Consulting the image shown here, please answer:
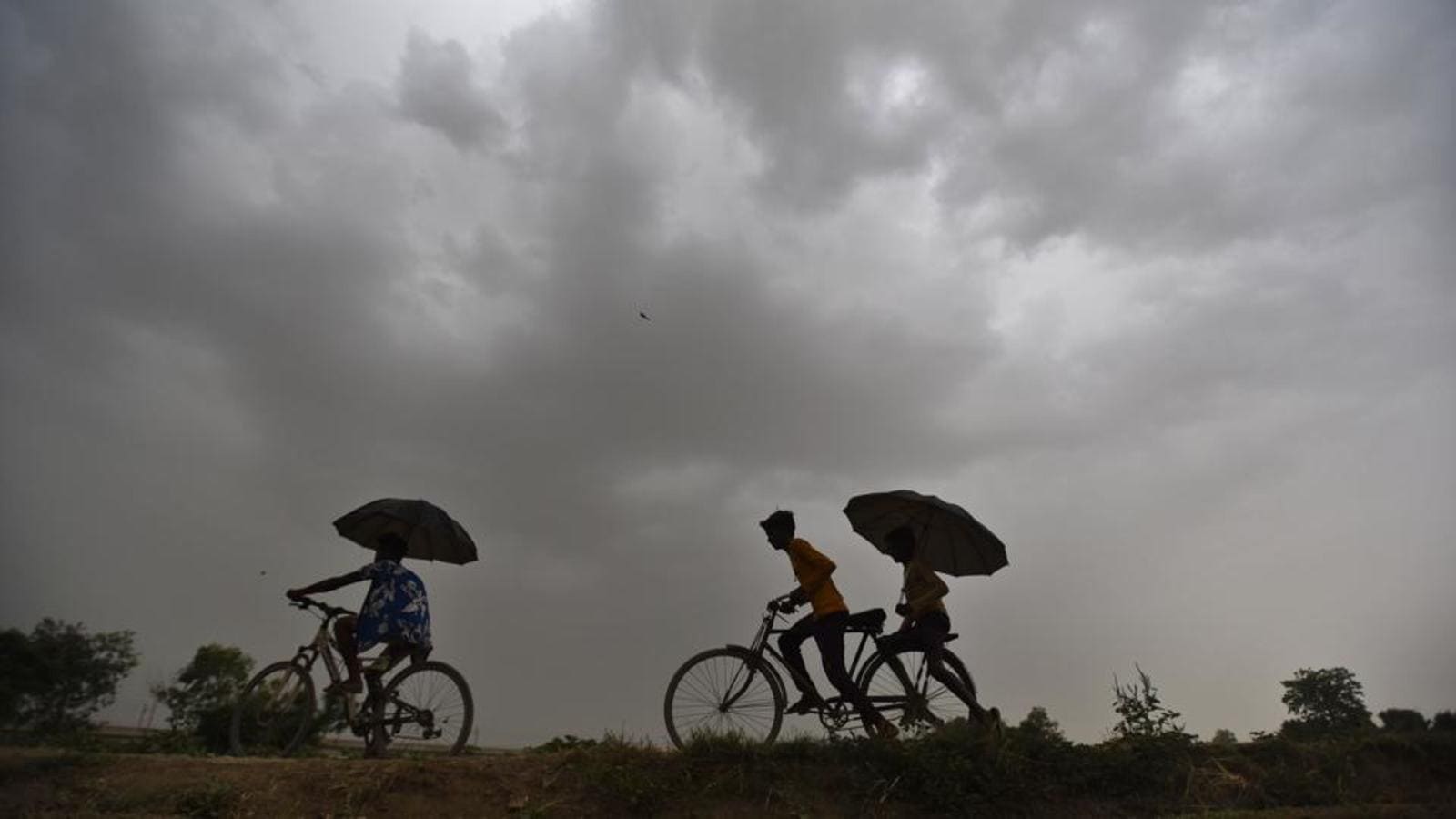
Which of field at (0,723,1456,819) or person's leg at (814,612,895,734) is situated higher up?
person's leg at (814,612,895,734)

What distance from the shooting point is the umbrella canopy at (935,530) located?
9.13 meters

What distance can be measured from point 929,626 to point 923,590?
379mm

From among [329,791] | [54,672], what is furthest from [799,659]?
[54,672]

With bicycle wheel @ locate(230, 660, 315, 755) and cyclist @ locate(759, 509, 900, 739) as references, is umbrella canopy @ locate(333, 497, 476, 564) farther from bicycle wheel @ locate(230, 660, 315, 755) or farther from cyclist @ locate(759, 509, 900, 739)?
cyclist @ locate(759, 509, 900, 739)

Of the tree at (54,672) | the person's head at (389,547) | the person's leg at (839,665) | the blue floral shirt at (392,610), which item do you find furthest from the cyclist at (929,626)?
the tree at (54,672)

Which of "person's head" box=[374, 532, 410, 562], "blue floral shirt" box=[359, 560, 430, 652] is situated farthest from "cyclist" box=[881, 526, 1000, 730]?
"person's head" box=[374, 532, 410, 562]

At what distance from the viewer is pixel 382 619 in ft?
28.1

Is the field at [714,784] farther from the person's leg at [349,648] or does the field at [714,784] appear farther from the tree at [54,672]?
the tree at [54,672]

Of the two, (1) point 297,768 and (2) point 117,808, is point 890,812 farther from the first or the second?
(2) point 117,808

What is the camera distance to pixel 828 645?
8.14 meters

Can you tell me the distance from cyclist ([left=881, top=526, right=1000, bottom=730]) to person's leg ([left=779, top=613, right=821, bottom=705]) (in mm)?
831

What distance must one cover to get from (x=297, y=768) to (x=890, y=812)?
204 inches

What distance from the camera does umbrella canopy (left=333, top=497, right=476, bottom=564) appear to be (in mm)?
9352

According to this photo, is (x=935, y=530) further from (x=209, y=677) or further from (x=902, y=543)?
(x=209, y=677)
